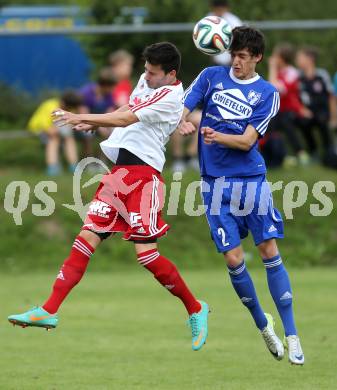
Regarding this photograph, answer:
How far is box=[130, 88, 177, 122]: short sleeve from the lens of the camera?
884 centimetres

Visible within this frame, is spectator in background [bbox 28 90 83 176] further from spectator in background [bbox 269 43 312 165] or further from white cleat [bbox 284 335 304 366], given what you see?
white cleat [bbox 284 335 304 366]

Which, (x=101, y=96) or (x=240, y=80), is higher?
(x=240, y=80)

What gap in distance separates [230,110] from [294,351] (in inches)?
79.7

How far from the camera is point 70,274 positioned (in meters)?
8.91

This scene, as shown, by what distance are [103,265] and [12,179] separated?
2005 mm

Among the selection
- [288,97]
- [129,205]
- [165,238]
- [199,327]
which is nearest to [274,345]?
[199,327]

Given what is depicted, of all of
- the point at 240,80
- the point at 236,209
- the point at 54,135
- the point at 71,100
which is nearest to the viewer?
the point at 240,80

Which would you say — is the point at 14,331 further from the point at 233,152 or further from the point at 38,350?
the point at 233,152

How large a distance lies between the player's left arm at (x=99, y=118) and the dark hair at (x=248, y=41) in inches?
40.4

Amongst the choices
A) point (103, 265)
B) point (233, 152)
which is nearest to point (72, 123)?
point (233, 152)

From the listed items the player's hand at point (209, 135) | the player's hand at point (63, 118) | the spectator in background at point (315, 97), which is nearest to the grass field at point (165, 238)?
the spectator in background at point (315, 97)

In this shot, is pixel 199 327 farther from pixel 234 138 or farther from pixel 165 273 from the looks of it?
pixel 234 138

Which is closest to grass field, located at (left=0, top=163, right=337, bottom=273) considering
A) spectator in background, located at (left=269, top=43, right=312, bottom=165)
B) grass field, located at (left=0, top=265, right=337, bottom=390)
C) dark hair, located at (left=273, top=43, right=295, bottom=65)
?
spectator in background, located at (left=269, top=43, right=312, bottom=165)

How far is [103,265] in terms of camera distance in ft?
55.7
